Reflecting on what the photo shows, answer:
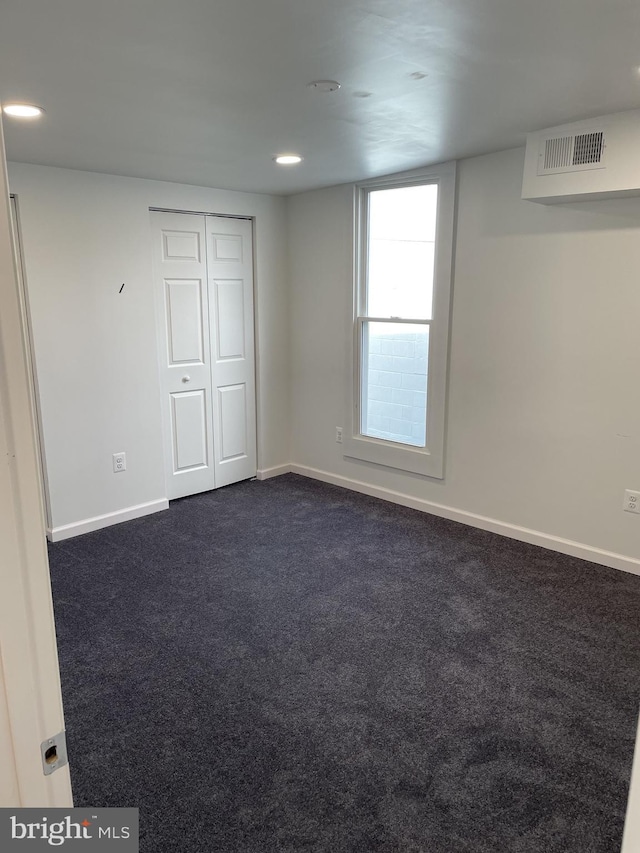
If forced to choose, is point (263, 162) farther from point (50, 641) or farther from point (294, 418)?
point (50, 641)

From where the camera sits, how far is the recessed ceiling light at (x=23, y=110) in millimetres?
2455

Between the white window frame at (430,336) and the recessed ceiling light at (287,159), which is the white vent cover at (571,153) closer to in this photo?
the white window frame at (430,336)

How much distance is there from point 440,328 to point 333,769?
2784 mm

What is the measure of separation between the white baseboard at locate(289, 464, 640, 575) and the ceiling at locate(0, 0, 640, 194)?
88.9 inches

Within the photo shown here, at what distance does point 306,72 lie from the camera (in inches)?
82.3

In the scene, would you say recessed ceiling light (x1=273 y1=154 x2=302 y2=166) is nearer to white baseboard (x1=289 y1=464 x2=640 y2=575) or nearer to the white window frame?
the white window frame

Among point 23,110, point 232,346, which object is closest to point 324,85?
point 23,110

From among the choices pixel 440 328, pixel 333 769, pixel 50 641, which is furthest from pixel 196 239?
pixel 50 641

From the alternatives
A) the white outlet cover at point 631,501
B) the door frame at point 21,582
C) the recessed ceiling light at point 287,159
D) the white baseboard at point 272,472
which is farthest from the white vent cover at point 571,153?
the white baseboard at point 272,472

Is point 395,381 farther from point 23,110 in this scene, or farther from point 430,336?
point 23,110

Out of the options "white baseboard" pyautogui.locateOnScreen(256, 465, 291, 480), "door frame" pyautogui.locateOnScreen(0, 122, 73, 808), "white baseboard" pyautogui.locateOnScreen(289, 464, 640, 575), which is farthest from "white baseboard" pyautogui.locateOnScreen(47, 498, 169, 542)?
"door frame" pyautogui.locateOnScreen(0, 122, 73, 808)

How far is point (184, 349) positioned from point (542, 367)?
8.20ft

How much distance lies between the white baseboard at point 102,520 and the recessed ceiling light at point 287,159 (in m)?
2.44

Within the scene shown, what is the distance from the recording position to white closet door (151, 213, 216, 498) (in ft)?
14.1
